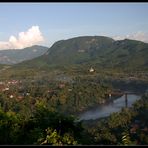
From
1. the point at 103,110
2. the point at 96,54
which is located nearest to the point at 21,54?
the point at 96,54

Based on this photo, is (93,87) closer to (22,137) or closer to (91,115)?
(91,115)

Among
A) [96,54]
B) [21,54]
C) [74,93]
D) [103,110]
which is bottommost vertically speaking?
[103,110]

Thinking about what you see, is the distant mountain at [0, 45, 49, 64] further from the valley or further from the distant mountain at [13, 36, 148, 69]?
the valley

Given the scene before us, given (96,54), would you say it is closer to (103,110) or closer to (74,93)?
(74,93)

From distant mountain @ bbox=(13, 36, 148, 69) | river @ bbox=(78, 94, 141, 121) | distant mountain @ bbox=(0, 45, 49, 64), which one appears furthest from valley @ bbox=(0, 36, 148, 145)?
distant mountain @ bbox=(0, 45, 49, 64)

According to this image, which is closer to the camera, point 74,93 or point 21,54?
point 74,93

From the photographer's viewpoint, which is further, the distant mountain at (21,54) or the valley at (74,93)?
the distant mountain at (21,54)

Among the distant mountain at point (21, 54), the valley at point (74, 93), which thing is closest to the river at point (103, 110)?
the valley at point (74, 93)

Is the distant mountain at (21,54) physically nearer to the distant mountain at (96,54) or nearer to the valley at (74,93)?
the distant mountain at (96,54)

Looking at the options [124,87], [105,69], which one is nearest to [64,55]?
[105,69]

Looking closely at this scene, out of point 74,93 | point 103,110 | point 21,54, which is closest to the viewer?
point 103,110
